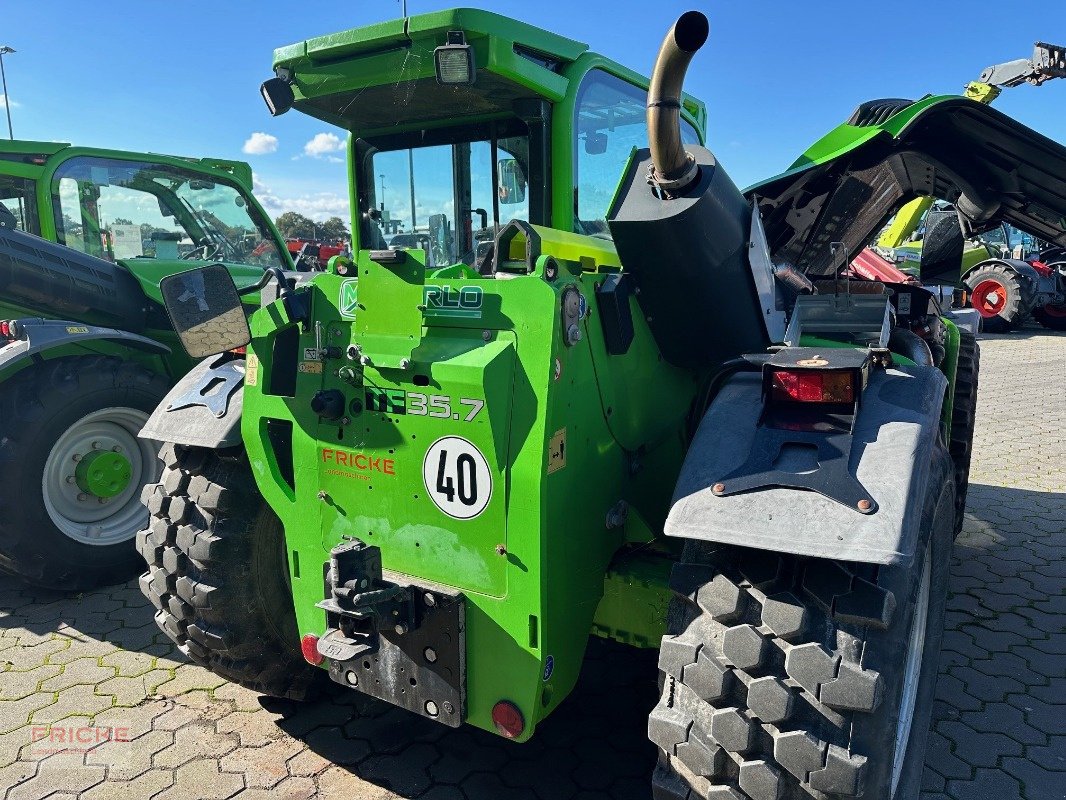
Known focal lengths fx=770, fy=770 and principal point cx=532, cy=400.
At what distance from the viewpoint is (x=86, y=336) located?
4.48 m

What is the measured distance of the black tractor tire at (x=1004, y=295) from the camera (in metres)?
15.5

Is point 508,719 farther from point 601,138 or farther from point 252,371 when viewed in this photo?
point 601,138

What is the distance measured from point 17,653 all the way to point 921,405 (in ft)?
13.4

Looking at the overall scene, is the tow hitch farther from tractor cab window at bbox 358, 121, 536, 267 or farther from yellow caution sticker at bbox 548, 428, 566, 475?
tractor cab window at bbox 358, 121, 536, 267

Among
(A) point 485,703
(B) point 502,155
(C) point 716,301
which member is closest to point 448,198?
(B) point 502,155

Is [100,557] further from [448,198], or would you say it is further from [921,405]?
[921,405]

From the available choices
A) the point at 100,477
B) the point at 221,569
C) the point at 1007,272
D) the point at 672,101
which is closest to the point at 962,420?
the point at 672,101

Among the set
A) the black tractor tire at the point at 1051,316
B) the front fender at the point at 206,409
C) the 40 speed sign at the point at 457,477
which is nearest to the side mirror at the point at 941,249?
the 40 speed sign at the point at 457,477

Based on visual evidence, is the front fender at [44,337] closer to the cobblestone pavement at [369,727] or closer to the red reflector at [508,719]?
the cobblestone pavement at [369,727]

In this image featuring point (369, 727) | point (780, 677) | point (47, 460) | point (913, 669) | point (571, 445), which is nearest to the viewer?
point (780, 677)

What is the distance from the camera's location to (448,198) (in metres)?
3.25

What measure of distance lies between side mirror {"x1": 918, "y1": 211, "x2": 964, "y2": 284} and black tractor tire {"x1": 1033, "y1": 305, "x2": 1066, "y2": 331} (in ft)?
47.8

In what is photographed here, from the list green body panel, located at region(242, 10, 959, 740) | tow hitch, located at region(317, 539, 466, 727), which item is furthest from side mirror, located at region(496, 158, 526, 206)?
tow hitch, located at region(317, 539, 466, 727)

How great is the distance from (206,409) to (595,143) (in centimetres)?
182
